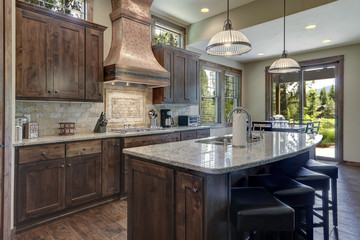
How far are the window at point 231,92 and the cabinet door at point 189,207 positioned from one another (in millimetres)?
5350

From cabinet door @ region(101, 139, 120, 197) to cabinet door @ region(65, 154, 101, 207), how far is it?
8 cm

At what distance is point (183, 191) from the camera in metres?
1.47

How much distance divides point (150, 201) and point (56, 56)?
232 centimetres

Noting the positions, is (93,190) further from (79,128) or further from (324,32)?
(324,32)

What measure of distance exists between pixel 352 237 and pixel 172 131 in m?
2.73

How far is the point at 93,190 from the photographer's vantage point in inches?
119

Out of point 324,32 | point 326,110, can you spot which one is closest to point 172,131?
point 324,32

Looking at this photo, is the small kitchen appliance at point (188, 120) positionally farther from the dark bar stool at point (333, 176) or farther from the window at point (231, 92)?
the dark bar stool at point (333, 176)

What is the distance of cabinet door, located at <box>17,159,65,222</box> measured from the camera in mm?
2400

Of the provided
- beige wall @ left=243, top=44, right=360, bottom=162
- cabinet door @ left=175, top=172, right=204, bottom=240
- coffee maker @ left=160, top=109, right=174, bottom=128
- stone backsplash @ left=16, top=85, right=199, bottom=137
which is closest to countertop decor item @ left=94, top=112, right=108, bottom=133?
stone backsplash @ left=16, top=85, right=199, bottom=137

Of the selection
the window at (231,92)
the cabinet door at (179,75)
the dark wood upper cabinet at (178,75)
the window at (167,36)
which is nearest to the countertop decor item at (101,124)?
the dark wood upper cabinet at (178,75)

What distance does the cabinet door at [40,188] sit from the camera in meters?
2.40

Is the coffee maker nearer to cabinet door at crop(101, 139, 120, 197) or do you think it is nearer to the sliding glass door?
cabinet door at crop(101, 139, 120, 197)

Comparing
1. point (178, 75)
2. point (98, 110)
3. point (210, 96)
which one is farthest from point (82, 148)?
point (210, 96)
